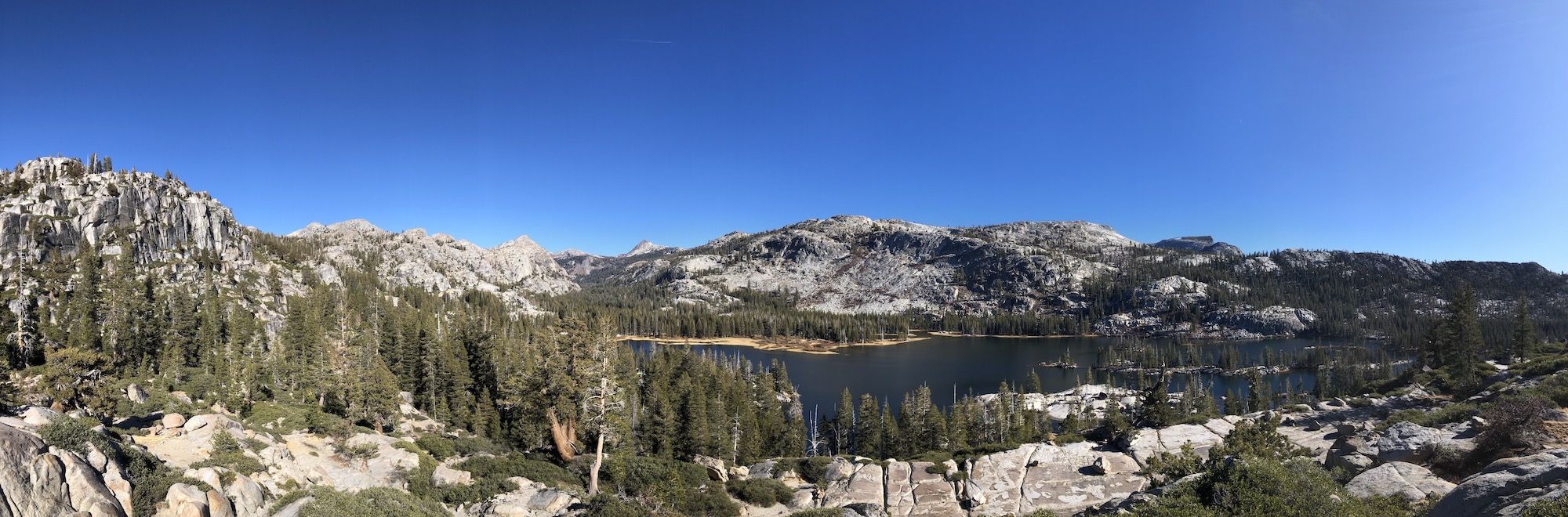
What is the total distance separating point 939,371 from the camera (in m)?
145

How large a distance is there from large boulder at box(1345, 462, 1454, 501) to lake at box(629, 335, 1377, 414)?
82.1 meters

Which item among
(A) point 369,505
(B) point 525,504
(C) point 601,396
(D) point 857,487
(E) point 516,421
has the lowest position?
(D) point 857,487

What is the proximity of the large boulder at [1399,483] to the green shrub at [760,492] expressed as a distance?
27.1 m

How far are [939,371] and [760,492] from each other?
11785cm

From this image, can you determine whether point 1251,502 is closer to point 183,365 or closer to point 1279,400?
point 183,365

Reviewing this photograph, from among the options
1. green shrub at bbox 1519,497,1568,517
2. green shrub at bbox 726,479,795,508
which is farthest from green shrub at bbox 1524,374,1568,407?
green shrub at bbox 726,479,795,508

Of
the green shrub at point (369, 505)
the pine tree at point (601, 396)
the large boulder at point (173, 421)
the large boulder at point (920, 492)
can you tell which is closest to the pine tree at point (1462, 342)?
the large boulder at point (920, 492)

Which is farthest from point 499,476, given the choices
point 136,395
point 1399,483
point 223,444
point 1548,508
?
point 1399,483

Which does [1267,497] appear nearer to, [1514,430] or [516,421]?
[1514,430]

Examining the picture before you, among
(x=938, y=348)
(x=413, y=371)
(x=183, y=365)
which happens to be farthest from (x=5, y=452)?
(x=938, y=348)

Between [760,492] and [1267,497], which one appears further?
[760,492]

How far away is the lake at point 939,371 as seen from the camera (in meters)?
119

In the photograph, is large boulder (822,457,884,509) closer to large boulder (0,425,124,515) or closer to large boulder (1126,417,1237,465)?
large boulder (1126,417,1237,465)

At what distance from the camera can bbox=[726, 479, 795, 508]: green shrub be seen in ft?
116
